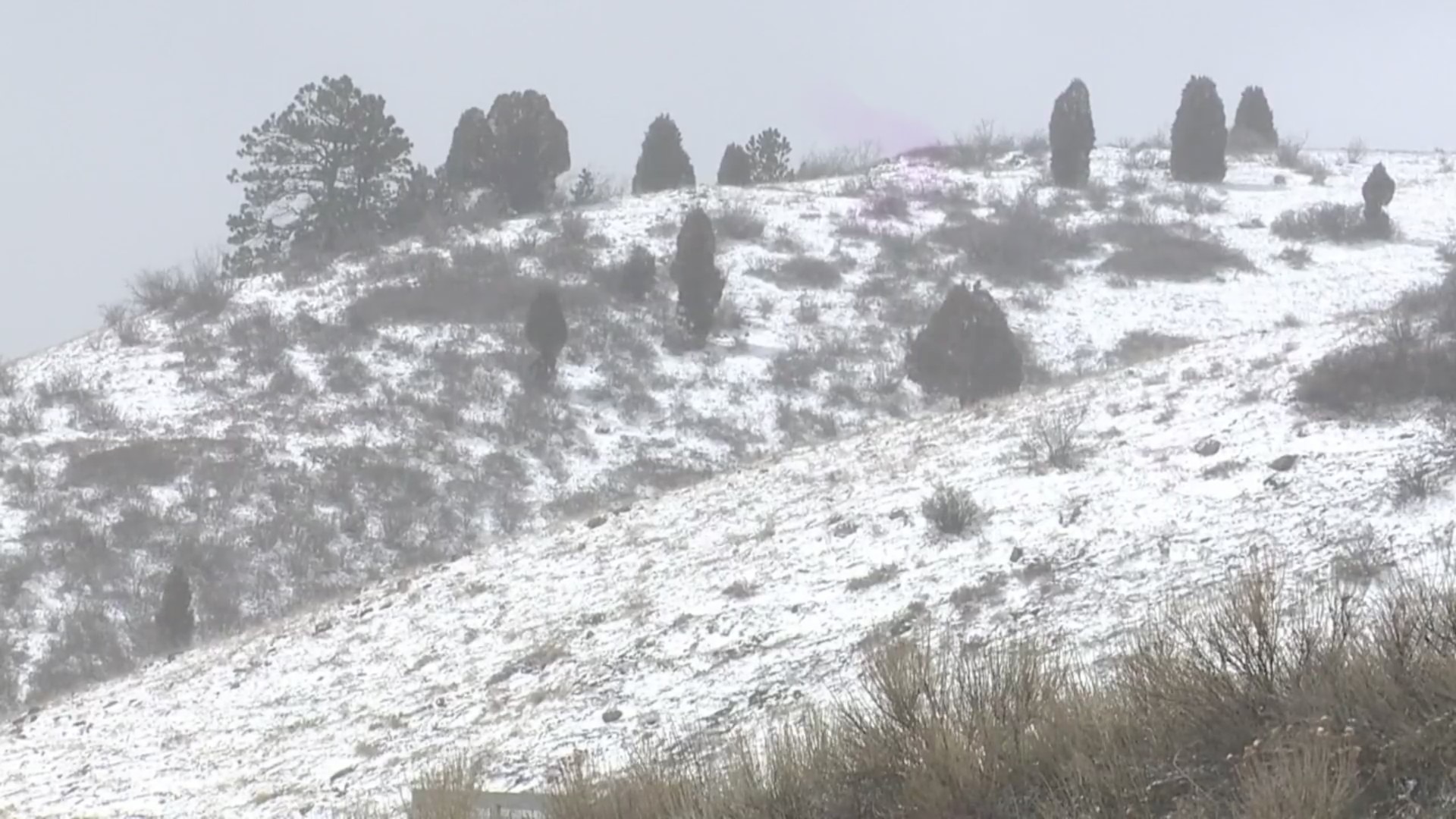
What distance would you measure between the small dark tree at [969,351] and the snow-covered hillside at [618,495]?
2870mm

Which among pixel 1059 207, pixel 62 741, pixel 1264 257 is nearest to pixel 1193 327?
pixel 1264 257

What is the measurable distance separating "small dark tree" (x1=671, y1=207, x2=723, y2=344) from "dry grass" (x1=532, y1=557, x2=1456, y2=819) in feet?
86.4

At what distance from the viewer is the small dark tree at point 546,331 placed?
29594 millimetres

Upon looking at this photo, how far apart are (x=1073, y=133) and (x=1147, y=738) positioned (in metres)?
40.7

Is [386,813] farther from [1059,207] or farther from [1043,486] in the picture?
[1059,207]

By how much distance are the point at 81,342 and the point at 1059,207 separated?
28304mm

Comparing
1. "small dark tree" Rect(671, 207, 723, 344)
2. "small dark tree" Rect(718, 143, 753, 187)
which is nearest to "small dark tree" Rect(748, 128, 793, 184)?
"small dark tree" Rect(718, 143, 753, 187)

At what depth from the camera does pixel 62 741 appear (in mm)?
12680

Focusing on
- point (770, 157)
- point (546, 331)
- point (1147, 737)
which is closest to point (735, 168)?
point (770, 157)

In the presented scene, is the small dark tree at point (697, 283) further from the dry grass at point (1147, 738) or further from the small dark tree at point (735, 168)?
the dry grass at point (1147, 738)

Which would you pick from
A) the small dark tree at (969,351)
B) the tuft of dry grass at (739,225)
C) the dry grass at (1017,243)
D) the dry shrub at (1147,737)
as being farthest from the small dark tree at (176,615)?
the dry grass at (1017,243)

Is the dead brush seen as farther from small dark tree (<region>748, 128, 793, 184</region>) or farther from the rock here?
small dark tree (<region>748, 128, 793, 184</region>)

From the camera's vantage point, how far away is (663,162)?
145 feet

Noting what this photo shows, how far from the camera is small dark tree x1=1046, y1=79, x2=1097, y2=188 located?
140ft
